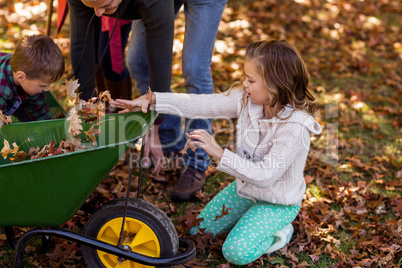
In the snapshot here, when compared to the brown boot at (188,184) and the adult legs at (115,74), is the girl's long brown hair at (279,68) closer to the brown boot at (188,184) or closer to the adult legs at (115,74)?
the brown boot at (188,184)

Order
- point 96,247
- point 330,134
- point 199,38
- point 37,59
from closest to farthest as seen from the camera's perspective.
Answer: point 96,247
point 37,59
point 199,38
point 330,134

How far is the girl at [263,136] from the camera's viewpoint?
2.31 metres

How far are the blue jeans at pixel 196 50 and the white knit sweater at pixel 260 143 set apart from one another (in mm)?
270

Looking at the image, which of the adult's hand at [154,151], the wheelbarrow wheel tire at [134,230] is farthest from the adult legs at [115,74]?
the wheelbarrow wheel tire at [134,230]

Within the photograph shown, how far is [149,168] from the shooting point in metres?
3.49

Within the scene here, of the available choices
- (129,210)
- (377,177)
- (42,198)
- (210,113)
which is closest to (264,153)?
(210,113)

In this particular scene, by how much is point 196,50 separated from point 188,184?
3.23ft

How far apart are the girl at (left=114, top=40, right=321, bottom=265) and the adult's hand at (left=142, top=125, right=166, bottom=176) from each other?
2.44ft

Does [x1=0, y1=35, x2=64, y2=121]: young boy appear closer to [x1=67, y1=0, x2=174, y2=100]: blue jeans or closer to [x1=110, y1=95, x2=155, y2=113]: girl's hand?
[x1=67, y1=0, x2=174, y2=100]: blue jeans

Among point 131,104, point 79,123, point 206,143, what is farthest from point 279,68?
point 79,123

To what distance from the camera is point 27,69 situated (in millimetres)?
2605

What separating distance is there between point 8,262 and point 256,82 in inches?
68.6

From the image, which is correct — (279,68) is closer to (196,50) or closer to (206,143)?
(206,143)

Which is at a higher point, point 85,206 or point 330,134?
point 85,206
